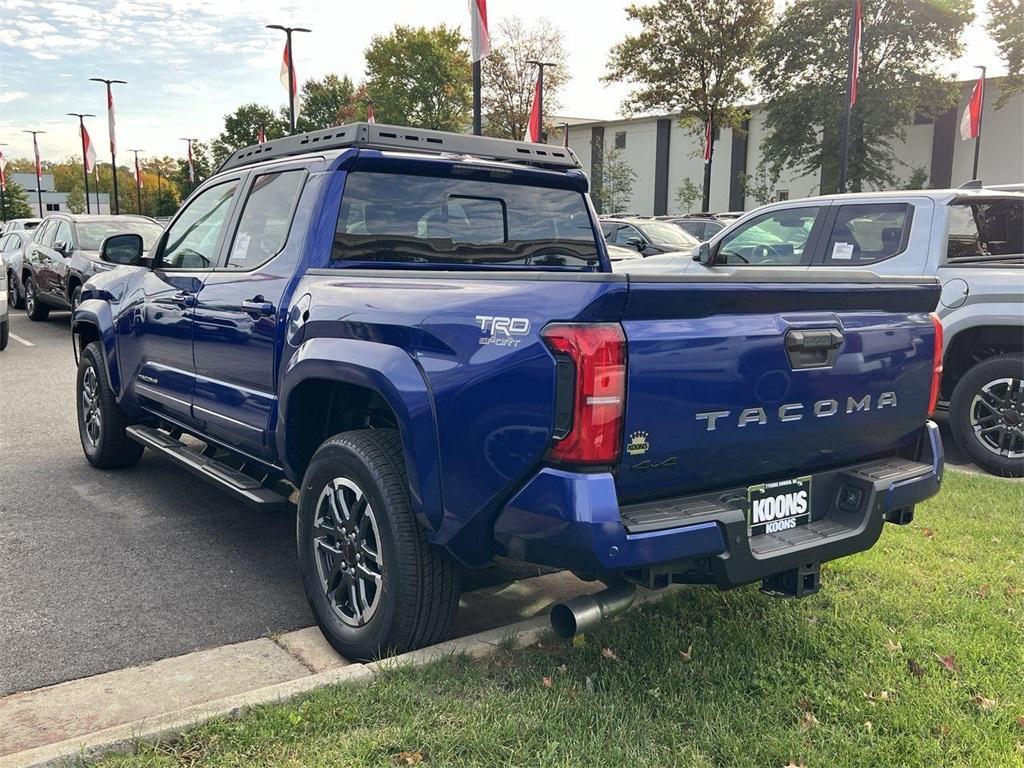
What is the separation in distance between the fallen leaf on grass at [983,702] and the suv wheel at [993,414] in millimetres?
3578

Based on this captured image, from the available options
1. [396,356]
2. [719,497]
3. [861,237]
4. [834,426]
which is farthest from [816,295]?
[861,237]

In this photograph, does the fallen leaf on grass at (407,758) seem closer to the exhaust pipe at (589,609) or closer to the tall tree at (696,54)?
the exhaust pipe at (589,609)

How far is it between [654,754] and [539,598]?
4.99ft

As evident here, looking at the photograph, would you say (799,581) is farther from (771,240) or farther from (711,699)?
(771,240)

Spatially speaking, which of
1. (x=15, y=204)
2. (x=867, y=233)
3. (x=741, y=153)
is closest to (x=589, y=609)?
(x=867, y=233)

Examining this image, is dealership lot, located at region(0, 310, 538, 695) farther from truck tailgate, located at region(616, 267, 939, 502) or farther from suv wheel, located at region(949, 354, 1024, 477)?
suv wheel, located at region(949, 354, 1024, 477)

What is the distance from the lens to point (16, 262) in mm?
16969

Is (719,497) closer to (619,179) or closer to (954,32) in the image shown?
(954,32)

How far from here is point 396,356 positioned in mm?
3117

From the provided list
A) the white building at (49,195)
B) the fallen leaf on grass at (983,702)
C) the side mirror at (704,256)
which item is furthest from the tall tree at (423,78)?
the white building at (49,195)

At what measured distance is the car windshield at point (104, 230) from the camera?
44.3ft

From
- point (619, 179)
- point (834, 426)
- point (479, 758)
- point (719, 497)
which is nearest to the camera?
point (479, 758)

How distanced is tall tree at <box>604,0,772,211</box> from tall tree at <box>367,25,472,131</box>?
61.7 ft

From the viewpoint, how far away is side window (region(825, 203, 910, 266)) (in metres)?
6.55
